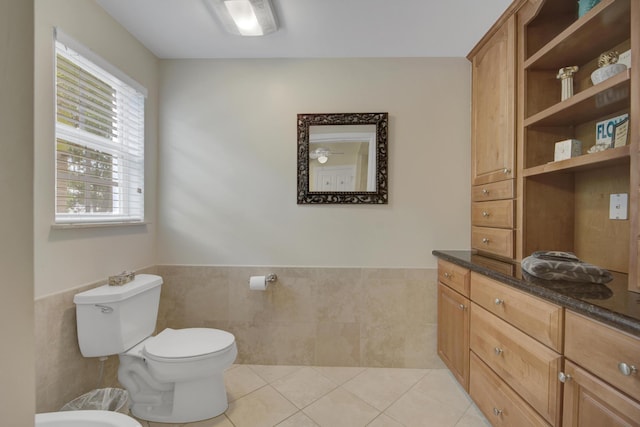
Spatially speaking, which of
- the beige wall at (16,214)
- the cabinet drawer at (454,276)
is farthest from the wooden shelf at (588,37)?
the beige wall at (16,214)

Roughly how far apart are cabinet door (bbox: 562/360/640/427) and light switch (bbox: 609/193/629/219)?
32.9 inches

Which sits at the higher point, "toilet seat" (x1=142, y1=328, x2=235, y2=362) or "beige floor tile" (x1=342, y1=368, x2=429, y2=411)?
"toilet seat" (x1=142, y1=328, x2=235, y2=362)

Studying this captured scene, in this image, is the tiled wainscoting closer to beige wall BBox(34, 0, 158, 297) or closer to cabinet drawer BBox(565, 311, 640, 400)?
beige wall BBox(34, 0, 158, 297)

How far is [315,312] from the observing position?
2.09m

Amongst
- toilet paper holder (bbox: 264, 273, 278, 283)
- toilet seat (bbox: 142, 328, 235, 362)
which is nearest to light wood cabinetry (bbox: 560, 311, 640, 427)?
toilet seat (bbox: 142, 328, 235, 362)

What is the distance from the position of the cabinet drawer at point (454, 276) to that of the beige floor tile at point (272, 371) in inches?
49.4

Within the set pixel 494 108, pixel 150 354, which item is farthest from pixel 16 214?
pixel 494 108

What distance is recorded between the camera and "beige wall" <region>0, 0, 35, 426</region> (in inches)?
16.0

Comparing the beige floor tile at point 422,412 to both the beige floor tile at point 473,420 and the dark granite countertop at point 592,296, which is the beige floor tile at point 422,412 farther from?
the dark granite countertop at point 592,296

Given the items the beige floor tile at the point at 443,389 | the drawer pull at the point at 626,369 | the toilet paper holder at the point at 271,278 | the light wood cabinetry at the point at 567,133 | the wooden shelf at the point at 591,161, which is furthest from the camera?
the toilet paper holder at the point at 271,278

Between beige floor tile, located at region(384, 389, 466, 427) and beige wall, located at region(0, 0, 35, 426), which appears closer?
beige wall, located at region(0, 0, 35, 426)

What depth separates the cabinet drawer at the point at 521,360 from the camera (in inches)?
39.9

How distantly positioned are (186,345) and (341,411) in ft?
3.23

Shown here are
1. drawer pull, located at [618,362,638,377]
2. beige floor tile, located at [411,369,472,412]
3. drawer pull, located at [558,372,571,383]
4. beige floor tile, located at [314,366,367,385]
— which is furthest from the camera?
beige floor tile, located at [314,366,367,385]
